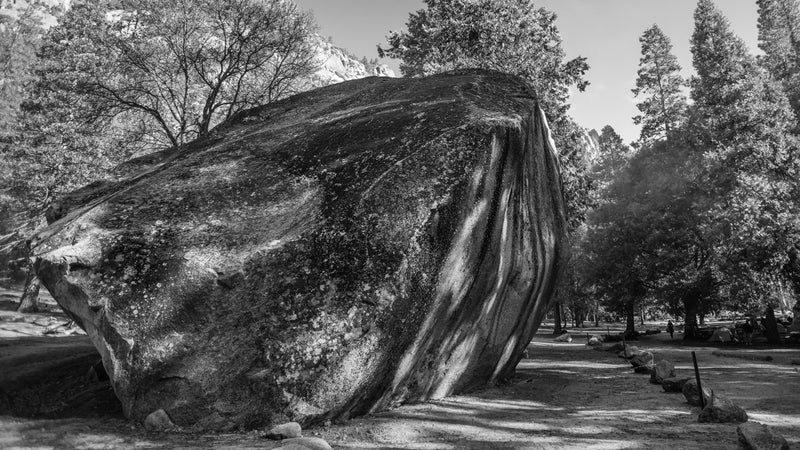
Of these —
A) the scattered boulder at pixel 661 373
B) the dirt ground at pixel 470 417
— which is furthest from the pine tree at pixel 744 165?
the scattered boulder at pixel 661 373

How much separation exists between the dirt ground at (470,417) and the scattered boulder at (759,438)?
1.70ft

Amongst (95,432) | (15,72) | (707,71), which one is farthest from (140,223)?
(15,72)

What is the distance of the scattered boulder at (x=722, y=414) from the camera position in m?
7.50

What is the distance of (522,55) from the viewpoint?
1939 cm

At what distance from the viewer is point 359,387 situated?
709cm

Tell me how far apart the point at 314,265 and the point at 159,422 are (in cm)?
306

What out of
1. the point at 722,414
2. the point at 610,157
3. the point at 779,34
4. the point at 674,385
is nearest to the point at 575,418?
the point at 722,414

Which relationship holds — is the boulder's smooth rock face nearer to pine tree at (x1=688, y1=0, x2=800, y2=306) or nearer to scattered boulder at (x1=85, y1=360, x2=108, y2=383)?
scattered boulder at (x1=85, y1=360, x2=108, y2=383)

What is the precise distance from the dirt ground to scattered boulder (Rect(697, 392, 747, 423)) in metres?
0.16

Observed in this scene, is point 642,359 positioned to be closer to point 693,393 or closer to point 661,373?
point 661,373

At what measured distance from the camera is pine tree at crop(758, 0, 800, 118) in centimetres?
3300

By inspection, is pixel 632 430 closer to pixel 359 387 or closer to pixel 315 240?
pixel 359 387

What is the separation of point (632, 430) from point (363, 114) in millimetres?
8026

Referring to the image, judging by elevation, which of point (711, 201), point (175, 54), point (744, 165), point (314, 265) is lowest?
point (314, 265)
